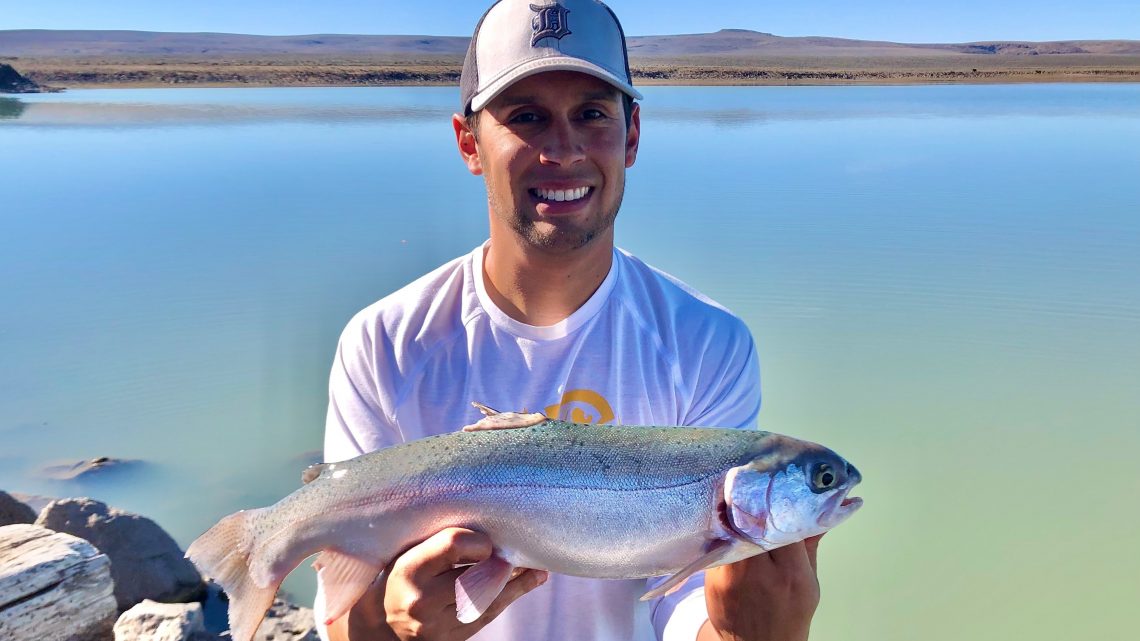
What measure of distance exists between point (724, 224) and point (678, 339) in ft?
33.6

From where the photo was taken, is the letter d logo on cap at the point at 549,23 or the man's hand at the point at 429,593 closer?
the man's hand at the point at 429,593

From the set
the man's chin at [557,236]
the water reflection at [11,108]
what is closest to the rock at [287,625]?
the man's chin at [557,236]

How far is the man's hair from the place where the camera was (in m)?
3.36

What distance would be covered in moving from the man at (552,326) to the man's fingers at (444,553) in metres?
0.51

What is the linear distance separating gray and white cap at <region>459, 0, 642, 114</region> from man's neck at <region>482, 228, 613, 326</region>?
50 cm

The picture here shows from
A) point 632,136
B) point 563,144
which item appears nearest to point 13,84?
point 632,136

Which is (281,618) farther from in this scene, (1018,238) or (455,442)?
(1018,238)

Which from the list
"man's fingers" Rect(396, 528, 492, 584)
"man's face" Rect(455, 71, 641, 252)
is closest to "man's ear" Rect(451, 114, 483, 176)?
"man's face" Rect(455, 71, 641, 252)

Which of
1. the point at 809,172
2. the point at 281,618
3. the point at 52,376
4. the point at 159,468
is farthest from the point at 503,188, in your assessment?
the point at 809,172

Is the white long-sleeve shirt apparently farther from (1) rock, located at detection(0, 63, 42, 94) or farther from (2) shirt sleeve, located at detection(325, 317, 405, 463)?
(1) rock, located at detection(0, 63, 42, 94)

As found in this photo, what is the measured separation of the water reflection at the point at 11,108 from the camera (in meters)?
31.5

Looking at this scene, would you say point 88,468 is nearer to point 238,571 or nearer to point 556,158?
point 238,571

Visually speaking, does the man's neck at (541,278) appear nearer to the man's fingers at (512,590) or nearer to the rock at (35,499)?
the man's fingers at (512,590)

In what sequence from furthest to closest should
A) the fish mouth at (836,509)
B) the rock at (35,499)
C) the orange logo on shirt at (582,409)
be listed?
the rock at (35,499) → the orange logo on shirt at (582,409) → the fish mouth at (836,509)
